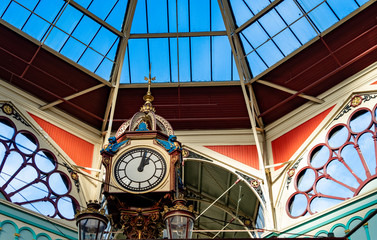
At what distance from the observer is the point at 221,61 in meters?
23.8

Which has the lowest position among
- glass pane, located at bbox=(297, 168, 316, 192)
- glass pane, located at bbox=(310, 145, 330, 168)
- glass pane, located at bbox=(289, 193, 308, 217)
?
glass pane, located at bbox=(289, 193, 308, 217)

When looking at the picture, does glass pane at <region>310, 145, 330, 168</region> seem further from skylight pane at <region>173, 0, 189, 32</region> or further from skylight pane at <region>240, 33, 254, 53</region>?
skylight pane at <region>173, 0, 189, 32</region>

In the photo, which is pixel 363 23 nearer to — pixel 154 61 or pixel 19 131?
pixel 154 61

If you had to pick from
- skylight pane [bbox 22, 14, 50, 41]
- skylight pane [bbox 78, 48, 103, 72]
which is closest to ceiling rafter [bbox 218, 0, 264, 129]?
skylight pane [bbox 78, 48, 103, 72]

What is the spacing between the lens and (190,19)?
23.2 m

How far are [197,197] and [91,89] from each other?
8182 mm

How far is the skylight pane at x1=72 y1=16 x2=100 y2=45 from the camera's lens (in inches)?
886

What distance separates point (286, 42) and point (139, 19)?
6552mm

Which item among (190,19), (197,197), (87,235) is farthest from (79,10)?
(87,235)

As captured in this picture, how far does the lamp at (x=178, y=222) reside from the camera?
7.16m

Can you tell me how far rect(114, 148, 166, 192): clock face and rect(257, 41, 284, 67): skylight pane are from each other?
15001 millimetres

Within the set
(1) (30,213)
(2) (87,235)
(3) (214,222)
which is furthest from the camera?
(3) (214,222)

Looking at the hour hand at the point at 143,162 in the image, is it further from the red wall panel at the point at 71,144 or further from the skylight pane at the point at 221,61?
the skylight pane at the point at 221,61

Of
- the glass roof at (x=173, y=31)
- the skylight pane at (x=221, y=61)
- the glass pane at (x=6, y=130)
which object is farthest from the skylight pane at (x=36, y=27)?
the skylight pane at (x=221, y=61)
